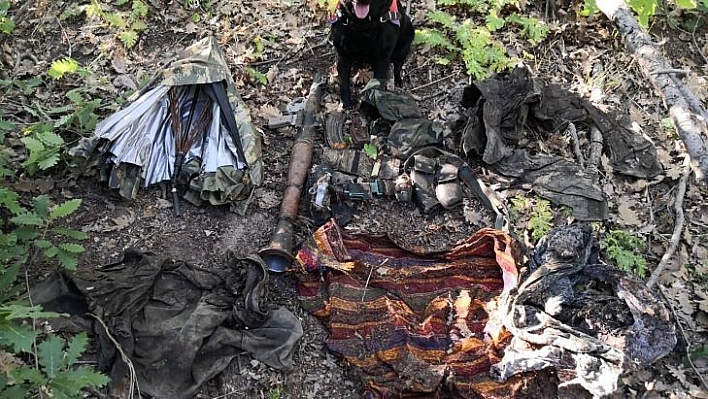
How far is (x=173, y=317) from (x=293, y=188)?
1239 millimetres

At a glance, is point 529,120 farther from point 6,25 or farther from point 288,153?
point 6,25

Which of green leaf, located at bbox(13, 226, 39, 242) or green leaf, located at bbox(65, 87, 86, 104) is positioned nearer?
green leaf, located at bbox(13, 226, 39, 242)

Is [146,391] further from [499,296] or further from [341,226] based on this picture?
[499,296]

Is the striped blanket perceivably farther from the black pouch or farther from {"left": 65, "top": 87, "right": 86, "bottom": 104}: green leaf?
{"left": 65, "top": 87, "right": 86, "bottom": 104}: green leaf

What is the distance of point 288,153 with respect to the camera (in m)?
4.26

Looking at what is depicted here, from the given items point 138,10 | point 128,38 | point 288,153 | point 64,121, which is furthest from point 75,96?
point 288,153

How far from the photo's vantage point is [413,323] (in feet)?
10.6

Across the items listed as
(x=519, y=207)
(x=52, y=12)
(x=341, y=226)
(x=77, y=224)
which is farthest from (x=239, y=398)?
(x=52, y=12)

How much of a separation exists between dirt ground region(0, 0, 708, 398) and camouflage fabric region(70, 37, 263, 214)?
15cm

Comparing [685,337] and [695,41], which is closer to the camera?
[685,337]

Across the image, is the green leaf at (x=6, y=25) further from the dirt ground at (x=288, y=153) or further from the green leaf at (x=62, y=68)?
the green leaf at (x=62, y=68)

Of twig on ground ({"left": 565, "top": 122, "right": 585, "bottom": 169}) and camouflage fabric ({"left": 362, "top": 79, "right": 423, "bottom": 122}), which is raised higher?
camouflage fabric ({"left": 362, "top": 79, "right": 423, "bottom": 122})

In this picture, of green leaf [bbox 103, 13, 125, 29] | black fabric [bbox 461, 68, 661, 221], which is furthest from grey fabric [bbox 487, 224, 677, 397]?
green leaf [bbox 103, 13, 125, 29]

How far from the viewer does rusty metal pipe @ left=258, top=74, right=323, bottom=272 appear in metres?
3.43
